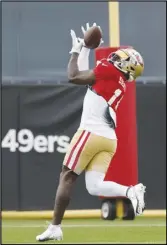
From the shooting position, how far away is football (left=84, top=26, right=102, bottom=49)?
577cm

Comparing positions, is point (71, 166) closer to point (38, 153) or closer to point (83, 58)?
point (83, 58)

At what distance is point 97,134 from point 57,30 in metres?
4.43

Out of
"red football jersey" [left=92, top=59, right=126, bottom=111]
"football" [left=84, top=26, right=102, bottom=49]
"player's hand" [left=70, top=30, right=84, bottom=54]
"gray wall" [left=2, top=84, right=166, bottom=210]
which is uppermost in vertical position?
"football" [left=84, top=26, right=102, bottom=49]

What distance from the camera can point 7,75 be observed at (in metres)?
10.1

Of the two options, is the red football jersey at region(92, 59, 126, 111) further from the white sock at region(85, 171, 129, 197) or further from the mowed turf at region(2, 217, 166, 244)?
the mowed turf at region(2, 217, 166, 244)

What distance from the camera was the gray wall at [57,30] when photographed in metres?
10.0

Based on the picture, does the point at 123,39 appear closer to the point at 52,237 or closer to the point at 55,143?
the point at 55,143

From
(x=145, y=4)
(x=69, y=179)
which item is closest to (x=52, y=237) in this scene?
(x=69, y=179)

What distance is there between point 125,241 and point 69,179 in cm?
162

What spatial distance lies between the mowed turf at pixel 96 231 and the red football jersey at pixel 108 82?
67.0 inches

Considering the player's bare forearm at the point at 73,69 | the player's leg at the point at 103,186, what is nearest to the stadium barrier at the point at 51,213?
the player's leg at the point at 103,186

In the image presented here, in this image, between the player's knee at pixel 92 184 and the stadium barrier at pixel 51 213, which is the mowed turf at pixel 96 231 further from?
the player's knee at pixel 92 184

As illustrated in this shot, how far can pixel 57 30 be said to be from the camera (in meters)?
10.1

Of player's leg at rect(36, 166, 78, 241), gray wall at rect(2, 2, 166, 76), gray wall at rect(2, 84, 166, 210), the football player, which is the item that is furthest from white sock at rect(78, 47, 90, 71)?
gray wall at rect(2, 2, 166, 76)
